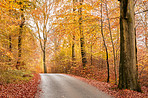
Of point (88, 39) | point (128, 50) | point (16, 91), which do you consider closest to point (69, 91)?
point (16, 91)

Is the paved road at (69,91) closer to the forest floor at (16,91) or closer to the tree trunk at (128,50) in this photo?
the forest floor at (16,91)

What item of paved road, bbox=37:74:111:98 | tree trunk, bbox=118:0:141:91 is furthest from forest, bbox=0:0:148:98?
paved road, bbox=37:74:111:98

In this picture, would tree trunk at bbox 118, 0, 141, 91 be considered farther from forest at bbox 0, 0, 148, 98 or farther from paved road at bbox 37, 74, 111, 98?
paved road at bbox 37, 74, 111, 98

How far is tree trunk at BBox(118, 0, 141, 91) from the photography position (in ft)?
25.3

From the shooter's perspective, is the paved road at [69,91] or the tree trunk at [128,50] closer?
the paved road at [69,91]

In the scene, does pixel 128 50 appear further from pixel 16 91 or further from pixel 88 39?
pixel 88 39

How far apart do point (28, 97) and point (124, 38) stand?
6356 mm

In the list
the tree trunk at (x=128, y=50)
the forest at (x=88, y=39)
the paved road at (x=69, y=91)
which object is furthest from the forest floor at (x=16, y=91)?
the tree trunk at (x=128, y=50)

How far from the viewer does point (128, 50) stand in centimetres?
779

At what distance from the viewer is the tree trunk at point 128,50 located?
25.3 ft

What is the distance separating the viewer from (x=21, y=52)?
14.0 m

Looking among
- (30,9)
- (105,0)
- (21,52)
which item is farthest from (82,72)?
(30,9)

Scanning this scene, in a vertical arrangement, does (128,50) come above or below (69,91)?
above

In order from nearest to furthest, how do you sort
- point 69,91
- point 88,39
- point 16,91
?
1. point 16,91
2. point 69,91
3. point 88,39
